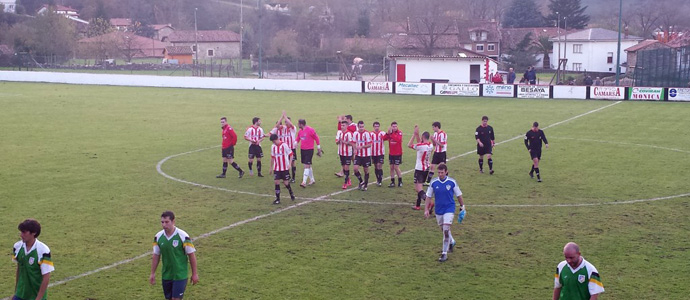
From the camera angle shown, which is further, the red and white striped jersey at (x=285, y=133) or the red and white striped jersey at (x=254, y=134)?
the red and white striped jersey at (x=254, y=134)

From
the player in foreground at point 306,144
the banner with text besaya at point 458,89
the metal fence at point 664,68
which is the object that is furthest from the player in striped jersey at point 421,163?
the metal fence at point 664,68

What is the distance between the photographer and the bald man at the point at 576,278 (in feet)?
26.9

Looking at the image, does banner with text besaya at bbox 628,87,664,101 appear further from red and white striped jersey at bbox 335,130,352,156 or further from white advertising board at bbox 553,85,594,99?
red and white striped jersey at bbox 335,130,352,156

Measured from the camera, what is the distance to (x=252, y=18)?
108438mm

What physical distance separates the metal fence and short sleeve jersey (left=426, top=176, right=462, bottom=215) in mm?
48045

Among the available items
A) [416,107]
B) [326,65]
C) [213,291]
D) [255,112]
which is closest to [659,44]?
[326,65]

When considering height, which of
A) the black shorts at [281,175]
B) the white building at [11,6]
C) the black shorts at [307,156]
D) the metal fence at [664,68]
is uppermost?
the white building at [11,6]

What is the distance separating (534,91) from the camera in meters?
49.8

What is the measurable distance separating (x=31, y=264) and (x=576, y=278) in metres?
6.69

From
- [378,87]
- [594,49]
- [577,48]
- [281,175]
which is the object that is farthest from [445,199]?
[577,48]

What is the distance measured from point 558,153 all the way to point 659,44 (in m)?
60.1

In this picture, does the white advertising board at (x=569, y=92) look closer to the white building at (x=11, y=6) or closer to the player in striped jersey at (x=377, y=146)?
the player in striped jersey at (x=377, y=146)

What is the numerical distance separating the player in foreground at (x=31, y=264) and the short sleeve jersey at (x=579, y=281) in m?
6.33

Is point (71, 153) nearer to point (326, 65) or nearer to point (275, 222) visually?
point (275, 222)
